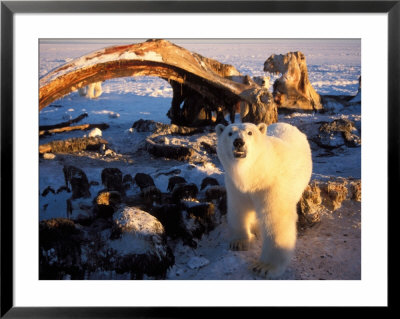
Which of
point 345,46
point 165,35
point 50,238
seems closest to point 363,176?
point 345,46

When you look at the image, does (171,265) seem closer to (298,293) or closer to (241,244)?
(241,244)

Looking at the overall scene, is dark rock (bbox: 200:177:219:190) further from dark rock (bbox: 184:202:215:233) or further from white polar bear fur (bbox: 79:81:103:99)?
white polar bear fur (bbox: 79:81:103:99)

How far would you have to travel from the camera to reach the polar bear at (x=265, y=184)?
9.18 ft

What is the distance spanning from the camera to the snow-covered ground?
10.2ft

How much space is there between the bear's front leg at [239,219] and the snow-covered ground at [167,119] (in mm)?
85

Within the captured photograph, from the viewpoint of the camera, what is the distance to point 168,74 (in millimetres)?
3426

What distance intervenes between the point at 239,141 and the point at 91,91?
1.41m

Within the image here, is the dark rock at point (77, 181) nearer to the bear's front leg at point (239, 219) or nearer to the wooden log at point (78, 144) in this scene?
the wooden log at point (78, 144)

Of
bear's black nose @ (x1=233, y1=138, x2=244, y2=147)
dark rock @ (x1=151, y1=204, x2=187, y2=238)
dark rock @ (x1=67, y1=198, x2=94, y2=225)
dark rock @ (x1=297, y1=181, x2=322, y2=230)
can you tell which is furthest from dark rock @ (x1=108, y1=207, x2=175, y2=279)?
dark rock @ (x1=297, y1=181, x2=322, y2=230)

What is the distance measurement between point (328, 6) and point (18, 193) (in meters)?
2.83

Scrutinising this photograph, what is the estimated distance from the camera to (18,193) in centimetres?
302

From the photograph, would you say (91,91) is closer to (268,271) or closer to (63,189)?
(63,189)

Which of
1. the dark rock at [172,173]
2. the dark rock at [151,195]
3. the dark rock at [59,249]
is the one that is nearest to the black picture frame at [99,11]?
the dark rock at [59,249]

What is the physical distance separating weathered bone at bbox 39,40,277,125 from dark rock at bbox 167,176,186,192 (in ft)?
1.95
